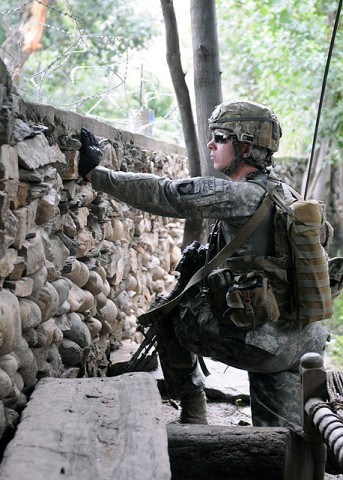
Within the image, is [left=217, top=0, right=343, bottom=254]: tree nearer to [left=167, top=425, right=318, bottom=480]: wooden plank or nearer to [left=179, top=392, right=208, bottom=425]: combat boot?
[left=179, top=392, right=208, bottom=425]: combat boot

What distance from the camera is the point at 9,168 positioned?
281 centimetres

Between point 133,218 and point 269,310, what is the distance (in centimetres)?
252

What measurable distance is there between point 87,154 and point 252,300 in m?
1.10

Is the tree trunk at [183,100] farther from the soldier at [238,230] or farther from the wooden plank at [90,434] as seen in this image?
the wooden plank at [90,434]

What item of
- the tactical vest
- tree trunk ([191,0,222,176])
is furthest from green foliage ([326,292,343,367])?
the tactical vest

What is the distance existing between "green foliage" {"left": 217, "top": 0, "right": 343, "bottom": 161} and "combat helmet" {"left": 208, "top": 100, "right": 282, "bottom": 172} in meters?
8.99

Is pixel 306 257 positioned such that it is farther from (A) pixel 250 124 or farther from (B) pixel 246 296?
(A) pixel 250 124

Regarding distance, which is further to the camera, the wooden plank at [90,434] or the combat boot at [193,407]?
the combat boot at [193,407]

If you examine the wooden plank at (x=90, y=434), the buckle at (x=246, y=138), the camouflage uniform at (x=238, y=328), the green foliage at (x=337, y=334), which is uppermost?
the buckle at (x=246, y=138)

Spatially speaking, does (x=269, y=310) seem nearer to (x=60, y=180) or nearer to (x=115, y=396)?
(x=115, y=396)

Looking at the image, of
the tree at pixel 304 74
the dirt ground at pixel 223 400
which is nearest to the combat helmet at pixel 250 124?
the dirt ground at pixel 223 400

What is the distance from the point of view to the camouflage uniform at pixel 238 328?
3.73 meters

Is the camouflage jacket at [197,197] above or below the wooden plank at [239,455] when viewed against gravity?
above

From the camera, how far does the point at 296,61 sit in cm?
1304
